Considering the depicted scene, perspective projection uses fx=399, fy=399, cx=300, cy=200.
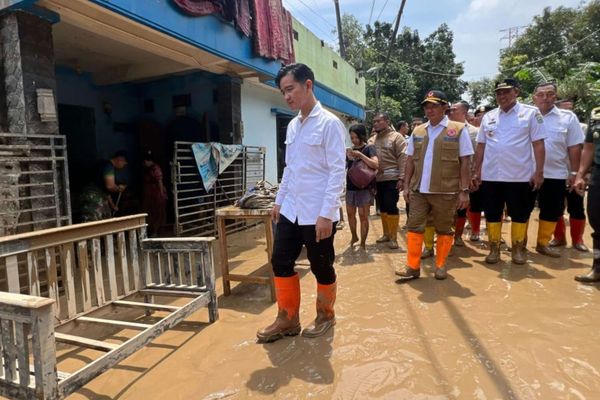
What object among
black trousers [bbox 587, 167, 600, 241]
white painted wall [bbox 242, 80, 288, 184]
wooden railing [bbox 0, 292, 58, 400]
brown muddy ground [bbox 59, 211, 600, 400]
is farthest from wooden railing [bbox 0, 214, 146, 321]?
white painted wall [bbox 242, 80, 288, 184]

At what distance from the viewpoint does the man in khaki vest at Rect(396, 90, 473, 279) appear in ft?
12.1

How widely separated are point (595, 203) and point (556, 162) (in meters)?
1.00

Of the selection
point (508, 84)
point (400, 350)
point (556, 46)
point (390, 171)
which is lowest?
point (400, 350)

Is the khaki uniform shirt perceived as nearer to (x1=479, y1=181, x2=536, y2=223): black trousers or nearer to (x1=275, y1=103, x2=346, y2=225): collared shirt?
(x1=479, y1=181, x2=536, y2=223): black trousers

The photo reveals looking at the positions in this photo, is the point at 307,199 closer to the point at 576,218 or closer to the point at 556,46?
the point at 576,218

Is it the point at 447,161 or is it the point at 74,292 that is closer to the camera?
the point at 74,292

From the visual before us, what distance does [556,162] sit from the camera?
4.42 m

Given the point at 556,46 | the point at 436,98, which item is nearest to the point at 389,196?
the point at 436,98

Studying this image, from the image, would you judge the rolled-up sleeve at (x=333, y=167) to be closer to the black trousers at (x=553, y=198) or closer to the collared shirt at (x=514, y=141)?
the collared shirt at (x=514, y=141)

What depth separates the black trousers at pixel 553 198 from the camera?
4.40m

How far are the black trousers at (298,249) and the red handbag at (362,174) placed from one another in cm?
235

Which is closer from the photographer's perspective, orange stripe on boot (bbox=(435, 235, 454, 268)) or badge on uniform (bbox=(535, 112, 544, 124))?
orange stripe on boot (bbox=(435, 235, 454, 268))

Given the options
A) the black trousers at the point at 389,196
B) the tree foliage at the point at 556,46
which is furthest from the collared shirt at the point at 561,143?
the tree foliage at the point at 556,46

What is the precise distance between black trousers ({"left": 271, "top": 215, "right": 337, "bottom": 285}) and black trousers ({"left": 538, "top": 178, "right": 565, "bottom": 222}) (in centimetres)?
307
